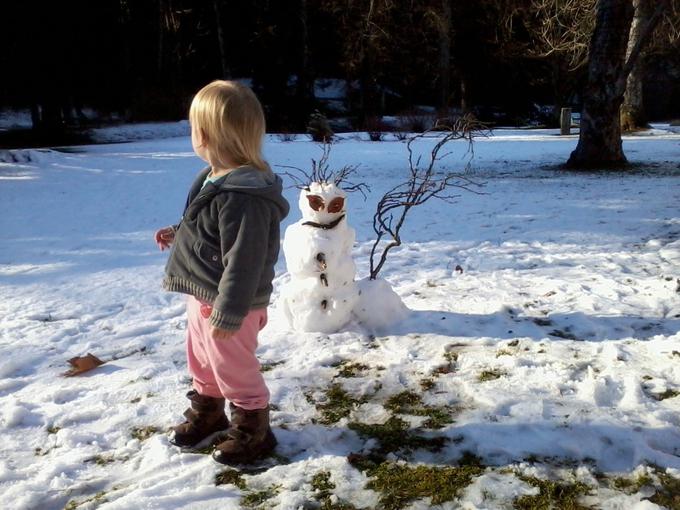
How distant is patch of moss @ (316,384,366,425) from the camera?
276cm

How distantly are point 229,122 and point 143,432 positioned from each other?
136 cm

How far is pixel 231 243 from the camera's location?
224cm

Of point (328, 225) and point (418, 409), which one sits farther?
point (328, 225)

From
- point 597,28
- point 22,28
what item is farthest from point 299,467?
point 22,28

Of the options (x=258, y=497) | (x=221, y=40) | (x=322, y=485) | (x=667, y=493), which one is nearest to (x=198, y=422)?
(x=258, y=497)

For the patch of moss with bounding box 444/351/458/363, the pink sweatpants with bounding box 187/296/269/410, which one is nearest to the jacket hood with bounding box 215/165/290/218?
the pink sweatpants with bounding box 187/296/269/410

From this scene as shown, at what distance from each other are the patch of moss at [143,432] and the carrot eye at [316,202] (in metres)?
1.45

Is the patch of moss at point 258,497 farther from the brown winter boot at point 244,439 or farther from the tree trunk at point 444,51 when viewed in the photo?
the tree trunk at point 444,51

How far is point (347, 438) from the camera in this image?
2586mm

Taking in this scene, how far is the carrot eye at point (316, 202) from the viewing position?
3.50 m

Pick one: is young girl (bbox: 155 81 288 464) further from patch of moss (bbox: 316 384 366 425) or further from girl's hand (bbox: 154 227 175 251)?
patch of moss (bbox: 316 384 366 425)

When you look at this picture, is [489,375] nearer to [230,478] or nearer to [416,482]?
[416,482]

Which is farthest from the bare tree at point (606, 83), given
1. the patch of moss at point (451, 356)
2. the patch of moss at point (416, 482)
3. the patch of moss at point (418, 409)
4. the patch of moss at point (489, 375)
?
the patch of moss at point (416, 482)

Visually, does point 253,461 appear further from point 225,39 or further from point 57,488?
point 225,39
